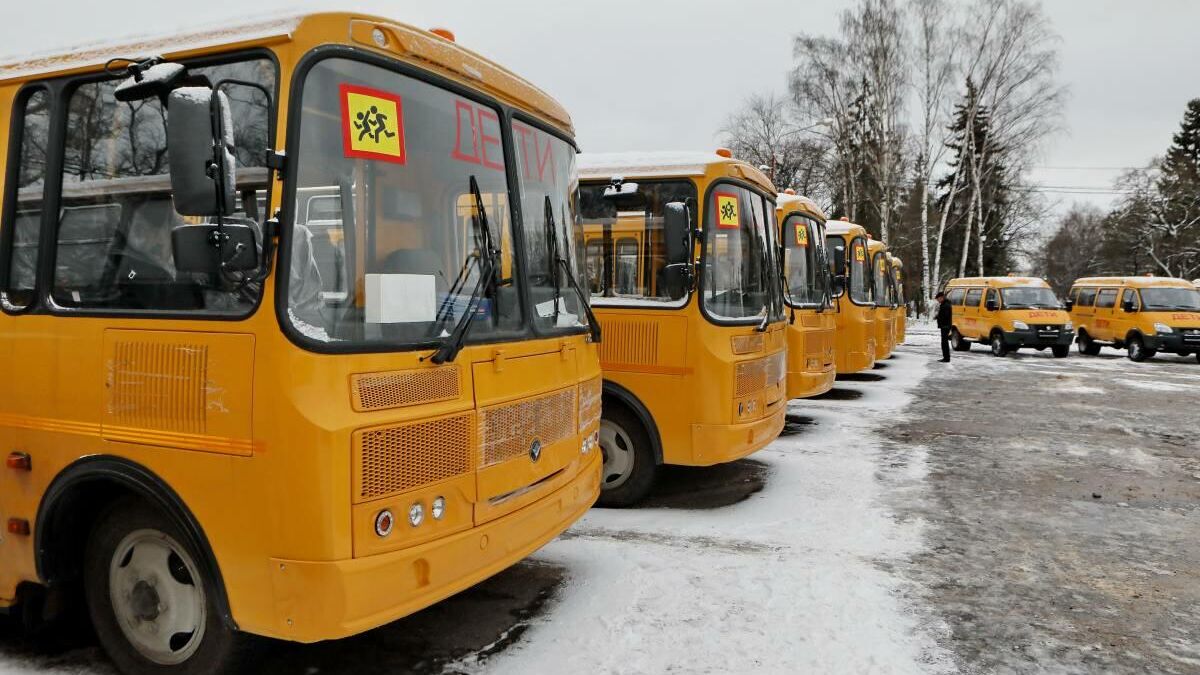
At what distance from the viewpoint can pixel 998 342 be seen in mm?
22812

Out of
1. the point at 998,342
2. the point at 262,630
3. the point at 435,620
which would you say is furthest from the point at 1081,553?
the point at 998,342

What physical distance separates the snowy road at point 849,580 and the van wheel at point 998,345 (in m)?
14.1

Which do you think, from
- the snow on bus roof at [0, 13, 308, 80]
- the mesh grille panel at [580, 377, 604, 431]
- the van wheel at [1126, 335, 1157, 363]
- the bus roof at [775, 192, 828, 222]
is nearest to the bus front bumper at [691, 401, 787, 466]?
the mesh grille panel at [580, 377, 604, 431]

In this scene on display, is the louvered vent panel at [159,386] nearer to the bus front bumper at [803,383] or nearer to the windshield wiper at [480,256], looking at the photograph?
the windshield wiper at [480,256]

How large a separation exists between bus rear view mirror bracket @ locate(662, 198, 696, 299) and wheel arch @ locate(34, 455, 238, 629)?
3.72 m

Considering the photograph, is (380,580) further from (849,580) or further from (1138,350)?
(1138,350)

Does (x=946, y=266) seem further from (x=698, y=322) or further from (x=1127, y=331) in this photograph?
(x=698, y=322)

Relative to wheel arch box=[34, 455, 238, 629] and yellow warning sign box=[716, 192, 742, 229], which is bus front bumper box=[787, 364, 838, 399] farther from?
wheel arch box=[34, 455, 238, 629]

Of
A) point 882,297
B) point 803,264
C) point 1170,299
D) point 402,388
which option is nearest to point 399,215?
point 402,388

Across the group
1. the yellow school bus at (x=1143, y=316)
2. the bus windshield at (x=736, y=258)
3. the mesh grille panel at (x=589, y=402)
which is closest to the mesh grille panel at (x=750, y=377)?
the bus windshield at (x=736, y=258)

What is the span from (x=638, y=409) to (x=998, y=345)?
19.9 m

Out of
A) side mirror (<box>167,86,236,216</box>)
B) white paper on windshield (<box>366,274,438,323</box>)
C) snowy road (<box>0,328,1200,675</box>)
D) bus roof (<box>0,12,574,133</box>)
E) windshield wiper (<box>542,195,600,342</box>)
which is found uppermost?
bus roof (<box>0,12,574,133</box>)

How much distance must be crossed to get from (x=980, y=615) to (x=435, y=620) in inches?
117

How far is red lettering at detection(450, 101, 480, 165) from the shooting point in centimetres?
363
